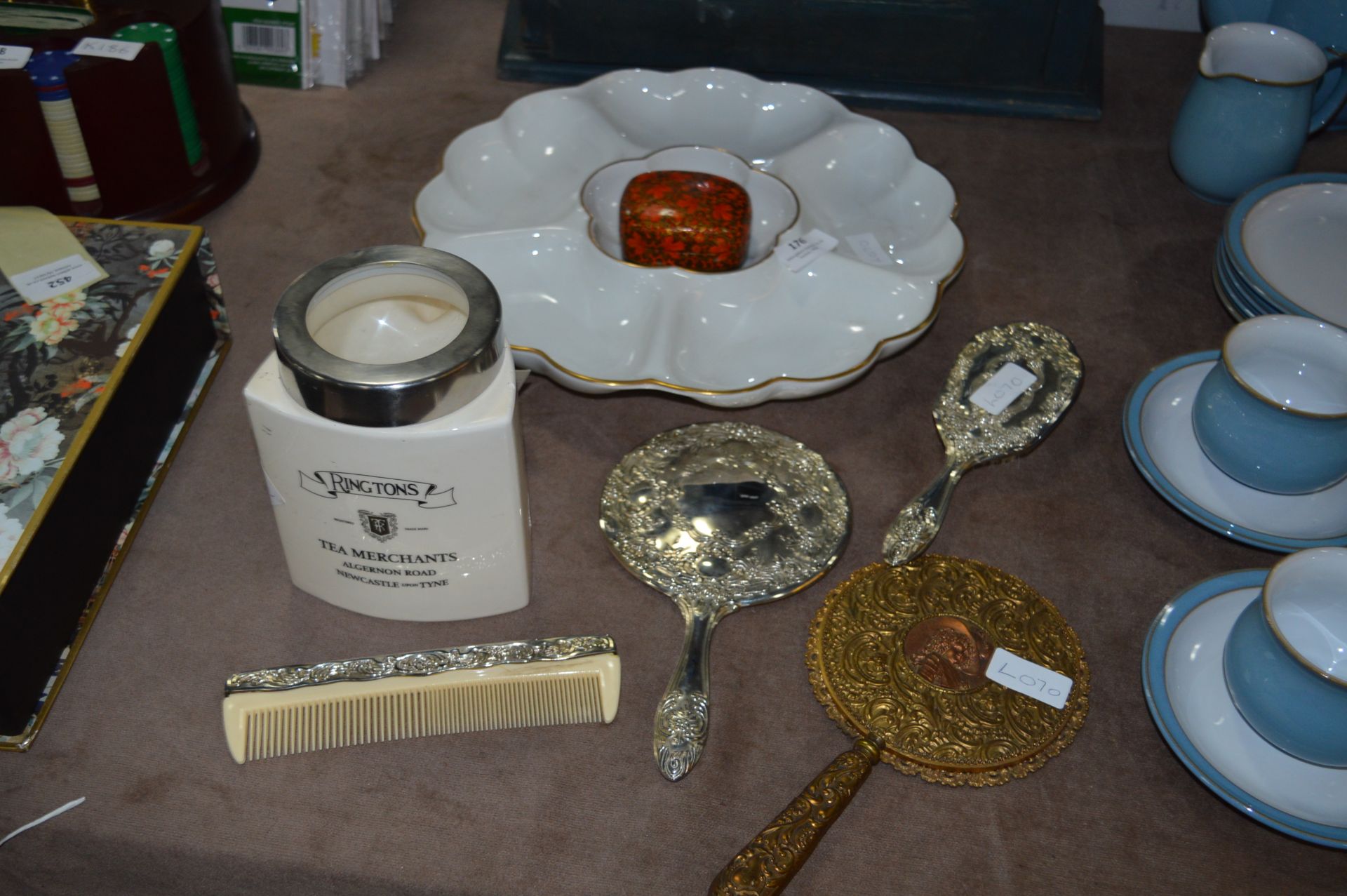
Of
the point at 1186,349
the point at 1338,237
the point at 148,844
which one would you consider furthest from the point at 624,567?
the point at 1338,237

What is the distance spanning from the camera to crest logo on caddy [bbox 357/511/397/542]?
0.65m

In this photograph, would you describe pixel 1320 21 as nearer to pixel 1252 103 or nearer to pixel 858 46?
pixel 1252 103

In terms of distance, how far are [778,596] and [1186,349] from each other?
510 mm

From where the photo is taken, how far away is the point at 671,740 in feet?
2.20

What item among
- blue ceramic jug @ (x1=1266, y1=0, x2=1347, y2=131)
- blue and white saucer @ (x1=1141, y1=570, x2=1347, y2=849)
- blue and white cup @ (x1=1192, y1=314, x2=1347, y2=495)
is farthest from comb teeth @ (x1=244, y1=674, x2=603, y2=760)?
blue ceramic jug @ (x1=1266, y1=0, x2=1347, y2=131)

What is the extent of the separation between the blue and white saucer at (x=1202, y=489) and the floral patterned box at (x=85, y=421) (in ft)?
2.41

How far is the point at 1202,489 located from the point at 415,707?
0.59 metres

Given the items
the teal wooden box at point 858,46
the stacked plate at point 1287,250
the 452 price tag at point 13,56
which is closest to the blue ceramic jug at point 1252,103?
the stacked plate at point 1287,250

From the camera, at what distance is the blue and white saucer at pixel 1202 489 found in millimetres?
788

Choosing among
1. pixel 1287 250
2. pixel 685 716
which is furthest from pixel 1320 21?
pixel 685 716

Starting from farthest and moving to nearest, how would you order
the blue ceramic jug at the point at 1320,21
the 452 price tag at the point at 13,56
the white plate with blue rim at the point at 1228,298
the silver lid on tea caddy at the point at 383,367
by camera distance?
the blue ceramic jug at the point at 1320,21
the white plate with blue rim at the point at 1228,298
the 452 price tag at the point at 13,56
the silver lid on tea caddy at the point at 383,367

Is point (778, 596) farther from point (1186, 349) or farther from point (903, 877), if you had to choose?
point (1186, 349)

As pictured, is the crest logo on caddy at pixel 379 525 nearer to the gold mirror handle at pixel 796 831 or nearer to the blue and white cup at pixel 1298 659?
the gold mirror handle at pixel 796 831

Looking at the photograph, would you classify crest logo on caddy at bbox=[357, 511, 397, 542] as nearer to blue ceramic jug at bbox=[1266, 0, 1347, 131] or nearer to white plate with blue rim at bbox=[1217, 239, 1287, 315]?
white plate with blue rim at bbox=[1217, 239, 1287, 315]
